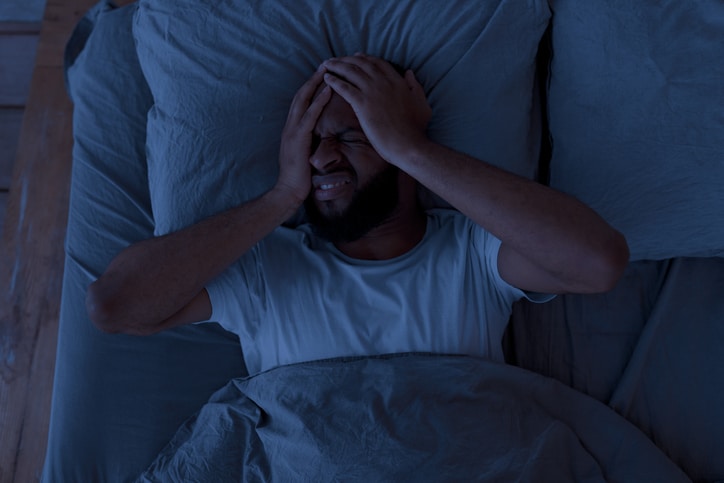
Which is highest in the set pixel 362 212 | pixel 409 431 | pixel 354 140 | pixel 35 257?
pixel 354 140

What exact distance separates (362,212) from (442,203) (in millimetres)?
214

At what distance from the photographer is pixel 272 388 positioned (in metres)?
0.98

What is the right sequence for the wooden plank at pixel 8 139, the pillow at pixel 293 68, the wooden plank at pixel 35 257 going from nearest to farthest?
the pillow at pixel 293 68, the wooden plank at pixel 35 257, the wooden plank at pixel 8 139

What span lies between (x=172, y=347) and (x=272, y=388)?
263 millimetres

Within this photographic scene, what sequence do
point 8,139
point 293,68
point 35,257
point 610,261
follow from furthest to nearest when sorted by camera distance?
point 8,139, point 35,257, point 293,68, point 610,261

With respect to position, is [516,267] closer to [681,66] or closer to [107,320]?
[681,66]

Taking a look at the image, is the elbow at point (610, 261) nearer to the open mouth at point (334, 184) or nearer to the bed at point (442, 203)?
the bed at point (442, 203)

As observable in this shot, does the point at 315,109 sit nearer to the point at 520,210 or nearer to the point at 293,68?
the point at 293,68

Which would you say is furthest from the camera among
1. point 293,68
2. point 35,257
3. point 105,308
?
point 35,257

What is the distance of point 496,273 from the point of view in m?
0.99

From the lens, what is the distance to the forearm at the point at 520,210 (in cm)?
86

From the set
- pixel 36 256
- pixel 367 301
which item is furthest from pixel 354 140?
pixel 36 256

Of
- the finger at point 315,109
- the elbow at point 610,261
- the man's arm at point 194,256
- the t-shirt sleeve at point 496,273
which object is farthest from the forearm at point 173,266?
the elbow at point 610,261

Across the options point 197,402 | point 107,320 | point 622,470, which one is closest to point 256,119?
point 107,320
